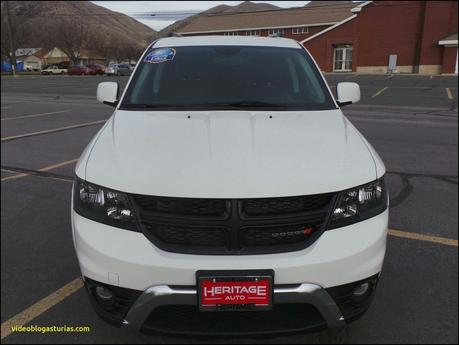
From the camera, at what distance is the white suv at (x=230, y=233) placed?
204cm

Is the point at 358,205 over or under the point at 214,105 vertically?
under

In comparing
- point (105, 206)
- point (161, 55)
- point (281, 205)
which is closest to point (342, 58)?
point (161, 55)

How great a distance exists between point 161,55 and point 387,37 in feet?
147

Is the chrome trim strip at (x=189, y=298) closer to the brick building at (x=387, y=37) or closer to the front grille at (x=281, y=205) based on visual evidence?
the front grille at (x=281, y=205)

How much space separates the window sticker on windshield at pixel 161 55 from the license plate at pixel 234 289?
2.28m

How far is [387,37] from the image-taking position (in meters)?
43.7

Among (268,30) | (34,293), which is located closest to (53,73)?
(268,30)

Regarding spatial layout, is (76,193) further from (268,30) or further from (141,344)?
(268,30)

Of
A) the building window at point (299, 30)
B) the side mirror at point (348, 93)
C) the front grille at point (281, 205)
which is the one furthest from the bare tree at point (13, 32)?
the front grille at point (281, 205)

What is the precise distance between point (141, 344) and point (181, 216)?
841mm

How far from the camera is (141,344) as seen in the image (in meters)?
2.42

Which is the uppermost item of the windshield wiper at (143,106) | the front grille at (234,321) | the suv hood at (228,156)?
the windshield wiper at (143,106)

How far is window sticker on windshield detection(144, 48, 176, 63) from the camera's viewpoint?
3758 millimetres

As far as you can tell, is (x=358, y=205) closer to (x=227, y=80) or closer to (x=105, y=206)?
(x=105, y=206)
